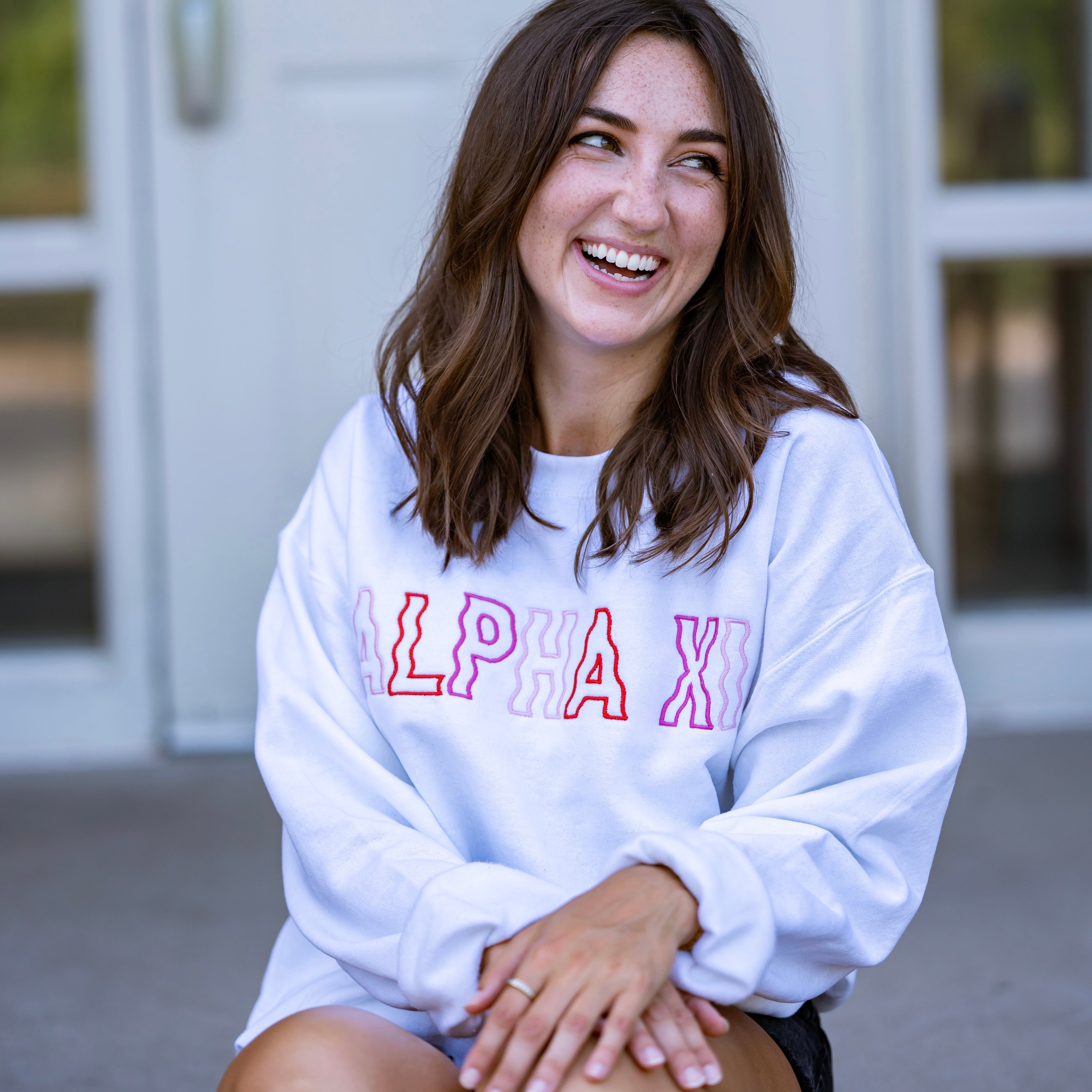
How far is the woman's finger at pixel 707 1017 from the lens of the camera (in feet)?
3.31

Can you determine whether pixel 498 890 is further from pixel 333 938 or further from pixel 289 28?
pixel 289 28

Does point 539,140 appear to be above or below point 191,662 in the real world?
above

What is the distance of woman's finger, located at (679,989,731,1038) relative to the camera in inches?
39.7

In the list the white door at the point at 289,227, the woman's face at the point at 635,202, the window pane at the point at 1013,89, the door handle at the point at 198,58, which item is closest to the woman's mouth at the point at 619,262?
the woman's face at the point at 635,202

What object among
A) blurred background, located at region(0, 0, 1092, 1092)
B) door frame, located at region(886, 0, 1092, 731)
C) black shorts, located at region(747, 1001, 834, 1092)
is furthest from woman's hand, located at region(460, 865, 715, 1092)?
door frame, located at region(886, 0, 1092, 731)

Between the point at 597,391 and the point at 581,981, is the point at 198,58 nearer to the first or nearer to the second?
the point at 597,391

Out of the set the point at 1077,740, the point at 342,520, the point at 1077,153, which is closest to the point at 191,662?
the point at 342,520

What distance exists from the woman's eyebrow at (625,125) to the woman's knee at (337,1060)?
823 mm

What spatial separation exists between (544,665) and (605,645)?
6cm

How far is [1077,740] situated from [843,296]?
103cm

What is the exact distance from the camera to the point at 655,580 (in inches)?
48.1

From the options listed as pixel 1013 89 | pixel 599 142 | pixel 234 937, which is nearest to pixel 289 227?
pixel 234 937

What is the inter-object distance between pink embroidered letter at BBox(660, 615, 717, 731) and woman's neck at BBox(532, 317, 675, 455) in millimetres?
241

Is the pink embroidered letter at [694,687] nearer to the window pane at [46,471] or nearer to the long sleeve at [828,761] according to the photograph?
the long sleeve at [828,761]
